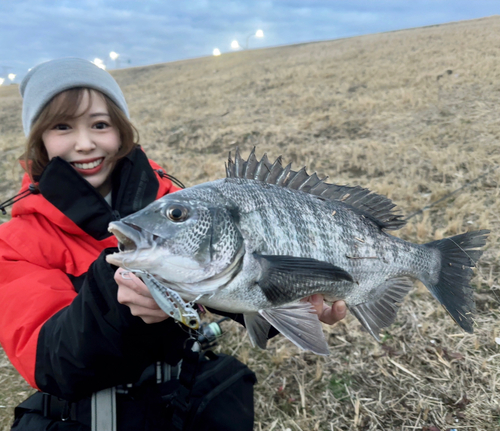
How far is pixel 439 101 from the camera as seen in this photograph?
10.3 metres

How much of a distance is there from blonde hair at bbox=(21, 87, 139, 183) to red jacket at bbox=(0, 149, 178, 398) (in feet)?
0.40

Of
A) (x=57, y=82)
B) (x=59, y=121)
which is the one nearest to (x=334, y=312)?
(x=59, y=121)

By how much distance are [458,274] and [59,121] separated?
9.53 ft

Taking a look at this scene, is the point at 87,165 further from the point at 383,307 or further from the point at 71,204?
the point at 383,307

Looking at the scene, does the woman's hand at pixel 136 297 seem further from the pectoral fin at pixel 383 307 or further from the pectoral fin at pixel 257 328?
the pectoral fin at pixel 383 307

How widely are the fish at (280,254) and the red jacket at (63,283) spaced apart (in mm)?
332

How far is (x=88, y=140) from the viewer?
7.68ft

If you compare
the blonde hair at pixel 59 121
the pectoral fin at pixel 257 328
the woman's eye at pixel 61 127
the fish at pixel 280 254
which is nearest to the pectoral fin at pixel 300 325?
the fish at pixel 280 254

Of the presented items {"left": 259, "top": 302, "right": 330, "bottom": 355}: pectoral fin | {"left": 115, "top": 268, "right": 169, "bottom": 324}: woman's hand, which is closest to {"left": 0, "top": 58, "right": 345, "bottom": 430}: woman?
{"left": 115, "top": 268, "right": 169, "bottom": 324}: woman's hand

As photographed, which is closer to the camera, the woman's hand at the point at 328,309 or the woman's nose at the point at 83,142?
the woman's hand at the point at 328,309

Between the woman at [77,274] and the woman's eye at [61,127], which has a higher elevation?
the woman's eye at [61,127]

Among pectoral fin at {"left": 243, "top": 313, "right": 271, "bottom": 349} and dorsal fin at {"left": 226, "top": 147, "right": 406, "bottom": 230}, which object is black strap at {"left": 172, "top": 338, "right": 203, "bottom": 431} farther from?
dorsal fin at {"left": 226, "top": 147, "right": 406, "bottom": 230}

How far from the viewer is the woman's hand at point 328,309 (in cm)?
203

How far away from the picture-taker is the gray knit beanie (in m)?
2.30
